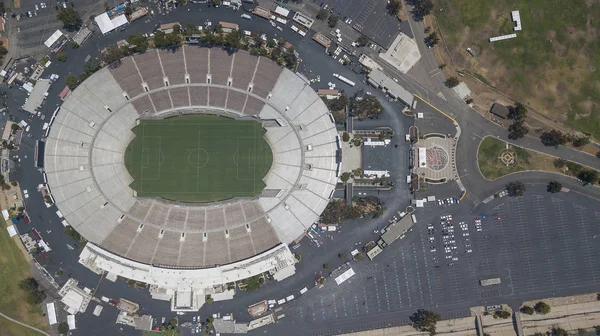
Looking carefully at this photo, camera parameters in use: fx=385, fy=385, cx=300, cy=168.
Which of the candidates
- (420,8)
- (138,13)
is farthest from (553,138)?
(138,13)

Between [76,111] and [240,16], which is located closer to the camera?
[76,111]

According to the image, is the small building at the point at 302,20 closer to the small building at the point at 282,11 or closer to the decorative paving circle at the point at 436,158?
the small building at the point at 282,11

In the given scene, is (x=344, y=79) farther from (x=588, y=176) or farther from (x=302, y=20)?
(x=588, y=176)

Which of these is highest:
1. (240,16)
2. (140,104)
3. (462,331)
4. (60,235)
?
(240,16)

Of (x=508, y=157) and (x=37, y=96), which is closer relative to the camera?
(x=37, y=96)

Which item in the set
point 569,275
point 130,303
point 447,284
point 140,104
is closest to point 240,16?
point 140,104

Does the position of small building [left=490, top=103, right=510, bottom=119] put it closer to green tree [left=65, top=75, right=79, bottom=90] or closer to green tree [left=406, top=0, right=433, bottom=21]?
green tree [left=406, top=0, right=433, bottom=21]

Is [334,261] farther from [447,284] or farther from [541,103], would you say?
[541,103]
